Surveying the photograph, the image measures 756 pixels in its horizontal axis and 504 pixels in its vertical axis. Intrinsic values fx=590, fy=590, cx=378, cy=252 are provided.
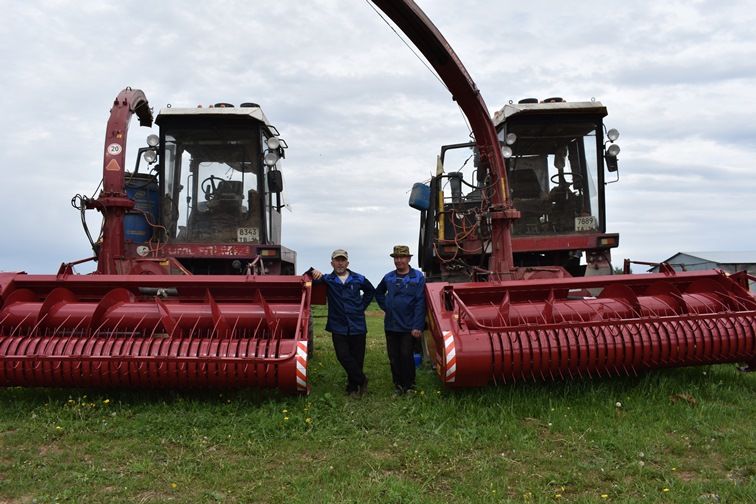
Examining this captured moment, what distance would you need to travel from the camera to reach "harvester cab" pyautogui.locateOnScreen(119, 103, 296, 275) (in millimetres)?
7527

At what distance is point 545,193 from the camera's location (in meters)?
7.92

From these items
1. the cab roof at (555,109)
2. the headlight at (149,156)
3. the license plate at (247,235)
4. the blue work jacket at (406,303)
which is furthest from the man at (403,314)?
the headlight at (149,156)

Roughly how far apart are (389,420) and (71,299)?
318cm

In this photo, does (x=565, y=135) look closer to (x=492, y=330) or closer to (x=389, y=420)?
(x=492, y=330)

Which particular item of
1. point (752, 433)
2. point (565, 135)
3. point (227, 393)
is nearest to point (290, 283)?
point (227, 393)

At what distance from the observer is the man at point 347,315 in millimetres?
5578

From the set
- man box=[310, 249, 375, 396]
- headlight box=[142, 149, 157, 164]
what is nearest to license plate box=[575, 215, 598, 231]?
man box=[310, 249, 375, 396]

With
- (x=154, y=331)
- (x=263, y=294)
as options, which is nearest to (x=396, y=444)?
(x=263, y=294)

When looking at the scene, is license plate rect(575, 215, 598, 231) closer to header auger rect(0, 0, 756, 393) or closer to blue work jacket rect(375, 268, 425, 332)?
header auger rect(0, 0, 756, 393)

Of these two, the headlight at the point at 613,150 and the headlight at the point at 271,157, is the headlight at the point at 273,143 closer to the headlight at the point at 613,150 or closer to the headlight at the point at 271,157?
the headlight at the point at 271,157

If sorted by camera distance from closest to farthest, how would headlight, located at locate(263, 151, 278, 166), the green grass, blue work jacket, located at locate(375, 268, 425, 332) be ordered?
the green grass
blue work jacket, located at locate(375, 268, 425, 332)
headlight, located at locate(263, 151, 278, 166)

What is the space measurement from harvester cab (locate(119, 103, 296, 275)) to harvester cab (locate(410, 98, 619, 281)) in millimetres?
2076

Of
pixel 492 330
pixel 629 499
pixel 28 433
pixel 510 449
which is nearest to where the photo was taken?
pixel 629 499

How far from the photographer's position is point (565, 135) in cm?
796
